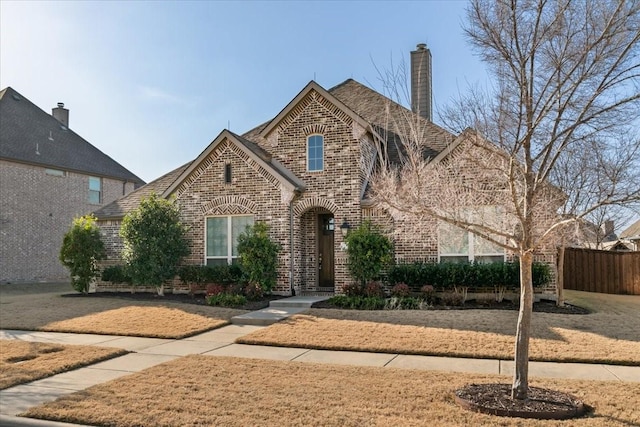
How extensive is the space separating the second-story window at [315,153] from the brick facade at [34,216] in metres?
16.6

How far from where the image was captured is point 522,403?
5883 millimetres

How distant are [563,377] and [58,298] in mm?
15366

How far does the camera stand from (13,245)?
82.1 feet

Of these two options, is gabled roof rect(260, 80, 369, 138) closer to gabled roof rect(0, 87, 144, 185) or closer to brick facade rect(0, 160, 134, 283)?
brick facade rect(0, 160, 134, 283)

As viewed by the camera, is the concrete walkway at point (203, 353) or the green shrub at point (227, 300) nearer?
the concrete walkway at point (203, 353)

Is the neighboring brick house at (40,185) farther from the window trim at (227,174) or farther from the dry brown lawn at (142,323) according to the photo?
the dry brown lawn at (142,323)

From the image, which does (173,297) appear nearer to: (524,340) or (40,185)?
(524,340)

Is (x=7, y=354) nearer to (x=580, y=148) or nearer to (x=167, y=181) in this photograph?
(x=580, y=148)

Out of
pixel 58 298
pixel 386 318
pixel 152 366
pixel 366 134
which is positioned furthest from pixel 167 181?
pixel 152 366

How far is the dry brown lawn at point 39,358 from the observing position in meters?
7.37

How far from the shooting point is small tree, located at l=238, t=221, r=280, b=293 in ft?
50.0

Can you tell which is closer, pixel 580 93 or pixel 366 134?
pixel 580 93

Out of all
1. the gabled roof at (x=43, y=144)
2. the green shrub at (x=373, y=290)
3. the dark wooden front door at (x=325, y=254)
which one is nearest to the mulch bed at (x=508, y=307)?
the green shrub at (x=373, y=290)

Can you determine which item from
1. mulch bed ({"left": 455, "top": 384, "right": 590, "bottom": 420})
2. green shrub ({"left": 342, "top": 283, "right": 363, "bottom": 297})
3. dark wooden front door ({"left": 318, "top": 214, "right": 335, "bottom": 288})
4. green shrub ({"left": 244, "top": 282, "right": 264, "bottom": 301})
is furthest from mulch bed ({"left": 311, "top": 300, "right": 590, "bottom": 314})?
mulch bed ({"left": 455, "top": 384, "right": 590, "bottom": 420})
